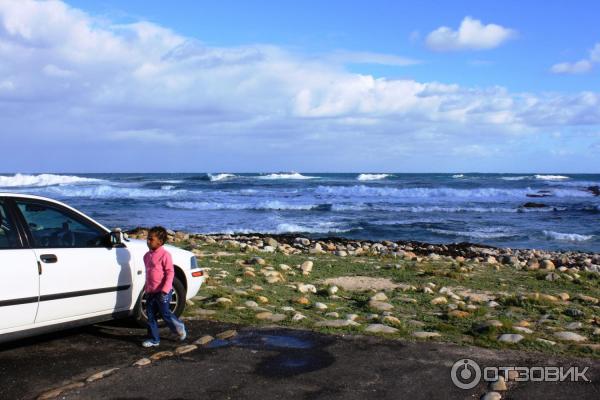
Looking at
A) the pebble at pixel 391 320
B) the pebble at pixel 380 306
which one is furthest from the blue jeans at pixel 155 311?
the pebble at pixel 380 306

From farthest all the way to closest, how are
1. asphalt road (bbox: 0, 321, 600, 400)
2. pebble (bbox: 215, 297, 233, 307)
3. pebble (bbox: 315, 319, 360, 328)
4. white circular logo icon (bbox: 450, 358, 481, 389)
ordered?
pebble (bbox: 215, 297, 233, 307), pebble (bbox: 315, 319, 360, 328), white circular logo icon (bbox: 450, 358, 481, 389), asphalt road (bbox: 0, 321, 600, 400)

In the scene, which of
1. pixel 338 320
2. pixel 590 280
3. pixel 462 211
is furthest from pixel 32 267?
pixel 462 211

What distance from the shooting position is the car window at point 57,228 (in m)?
5.77

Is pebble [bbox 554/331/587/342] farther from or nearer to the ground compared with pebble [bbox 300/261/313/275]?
farther from the ground

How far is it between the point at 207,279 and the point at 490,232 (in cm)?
1859

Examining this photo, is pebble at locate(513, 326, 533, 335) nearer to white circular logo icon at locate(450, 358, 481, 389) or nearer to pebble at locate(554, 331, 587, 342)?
pebble at locate(554, 331, 587, 342)

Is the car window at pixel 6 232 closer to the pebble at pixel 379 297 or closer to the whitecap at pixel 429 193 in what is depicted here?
the pebble at pixel 379 297

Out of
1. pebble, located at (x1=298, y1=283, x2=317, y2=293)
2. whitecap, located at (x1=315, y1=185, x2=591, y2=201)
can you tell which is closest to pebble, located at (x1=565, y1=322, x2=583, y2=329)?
pebble, located at (x1=298, y1=283, x2=317, y2=293)

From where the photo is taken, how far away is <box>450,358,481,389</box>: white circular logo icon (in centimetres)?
→ 508

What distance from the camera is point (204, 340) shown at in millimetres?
6324

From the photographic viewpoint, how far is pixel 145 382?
509cm

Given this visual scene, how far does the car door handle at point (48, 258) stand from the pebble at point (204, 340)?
65.2 inches

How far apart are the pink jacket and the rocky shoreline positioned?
28.8 feet

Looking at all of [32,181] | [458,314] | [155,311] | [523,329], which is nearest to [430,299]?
[458,314]
